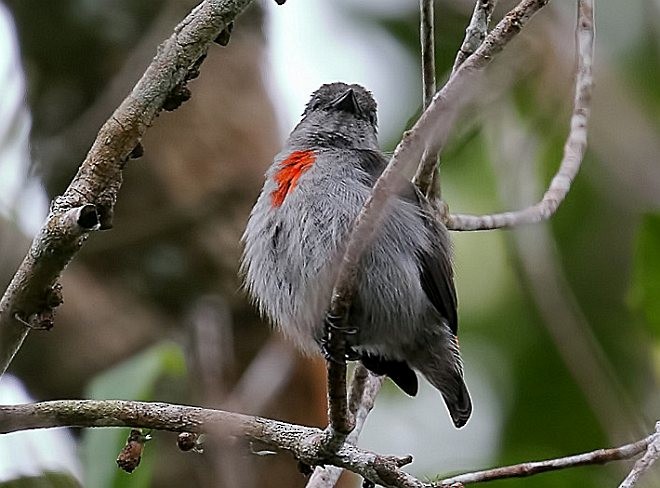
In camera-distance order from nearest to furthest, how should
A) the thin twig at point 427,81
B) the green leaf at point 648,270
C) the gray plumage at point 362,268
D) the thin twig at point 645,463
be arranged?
the thin twig at point 645,463 → the thin twig at point 427,81 → the gray plumage at point 362,268 → the green leaf at point 648,270

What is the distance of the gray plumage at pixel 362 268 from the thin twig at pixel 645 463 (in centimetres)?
87

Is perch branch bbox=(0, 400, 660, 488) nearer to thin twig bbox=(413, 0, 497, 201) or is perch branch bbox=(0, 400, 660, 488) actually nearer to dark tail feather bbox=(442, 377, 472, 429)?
dark tail feather bbox=(442, 377, 472, 429)

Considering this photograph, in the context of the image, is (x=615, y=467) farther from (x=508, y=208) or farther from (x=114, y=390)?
(x=114, y=390)

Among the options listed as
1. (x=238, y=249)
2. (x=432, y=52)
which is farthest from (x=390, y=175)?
(x=238, y=249)

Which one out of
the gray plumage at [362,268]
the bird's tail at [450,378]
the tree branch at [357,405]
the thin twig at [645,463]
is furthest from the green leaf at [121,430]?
the thin twig at [645,463]

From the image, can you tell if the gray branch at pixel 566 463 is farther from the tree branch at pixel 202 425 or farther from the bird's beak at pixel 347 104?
the bird's beak at pixel 347 104

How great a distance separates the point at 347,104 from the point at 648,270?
128 centimetres

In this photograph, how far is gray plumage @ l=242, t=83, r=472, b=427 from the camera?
10.9ft

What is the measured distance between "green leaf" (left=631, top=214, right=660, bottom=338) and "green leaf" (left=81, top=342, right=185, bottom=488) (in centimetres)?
173

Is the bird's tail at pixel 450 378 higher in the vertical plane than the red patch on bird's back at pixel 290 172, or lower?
lower

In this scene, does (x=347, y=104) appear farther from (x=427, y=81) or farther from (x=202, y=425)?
(x=202, y=425)

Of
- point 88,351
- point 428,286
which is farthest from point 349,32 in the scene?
point 428,286

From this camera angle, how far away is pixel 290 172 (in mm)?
3637

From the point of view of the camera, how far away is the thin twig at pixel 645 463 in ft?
8.58
